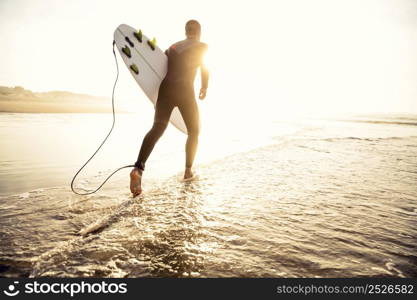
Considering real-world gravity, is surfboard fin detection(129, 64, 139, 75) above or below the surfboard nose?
below

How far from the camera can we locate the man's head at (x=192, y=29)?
10.9 feet

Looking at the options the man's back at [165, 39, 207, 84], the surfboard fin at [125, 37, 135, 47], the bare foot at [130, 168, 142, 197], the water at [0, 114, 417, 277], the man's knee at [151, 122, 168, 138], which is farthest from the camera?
the surfboard fin at [125, 37, 135, 47]

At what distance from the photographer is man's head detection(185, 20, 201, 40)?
130 inches

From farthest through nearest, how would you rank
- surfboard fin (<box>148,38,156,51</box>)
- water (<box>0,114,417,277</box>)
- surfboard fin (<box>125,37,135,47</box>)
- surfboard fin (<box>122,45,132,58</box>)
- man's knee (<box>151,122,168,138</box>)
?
surfboard fin (<box>148,38,156,51</box>), surfboard fin (<box>125,37,135,47</box>), surfboard fin (<box>122,45,132,58</box>), man's knee (<box>151,122,168,138</box>), water (<box>0,114,417,277</box>)

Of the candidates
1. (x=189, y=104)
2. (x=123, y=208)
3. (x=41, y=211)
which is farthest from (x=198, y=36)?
(x=41, y=211)

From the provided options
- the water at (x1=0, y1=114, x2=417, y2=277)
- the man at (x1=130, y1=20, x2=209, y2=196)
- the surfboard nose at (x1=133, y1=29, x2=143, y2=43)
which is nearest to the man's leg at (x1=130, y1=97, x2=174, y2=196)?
the man at (x1=130, y1=20, x2=209, y2=196)

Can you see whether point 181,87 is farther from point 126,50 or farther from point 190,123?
point 126,50

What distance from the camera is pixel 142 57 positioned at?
354 centimetres

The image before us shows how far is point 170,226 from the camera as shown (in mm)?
1938

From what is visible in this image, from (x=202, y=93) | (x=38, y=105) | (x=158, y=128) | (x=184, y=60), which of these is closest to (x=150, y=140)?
(x=158, y=128)

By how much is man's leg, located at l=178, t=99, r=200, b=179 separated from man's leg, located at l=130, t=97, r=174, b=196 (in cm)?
24

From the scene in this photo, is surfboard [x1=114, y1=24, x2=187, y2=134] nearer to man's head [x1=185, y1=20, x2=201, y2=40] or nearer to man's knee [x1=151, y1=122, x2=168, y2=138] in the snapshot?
A: man's head [x1=185, y1=20, x2=201, y2=40]

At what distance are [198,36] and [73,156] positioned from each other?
324 cm

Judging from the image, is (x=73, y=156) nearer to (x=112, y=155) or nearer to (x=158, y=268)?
(x=112, y=155)
